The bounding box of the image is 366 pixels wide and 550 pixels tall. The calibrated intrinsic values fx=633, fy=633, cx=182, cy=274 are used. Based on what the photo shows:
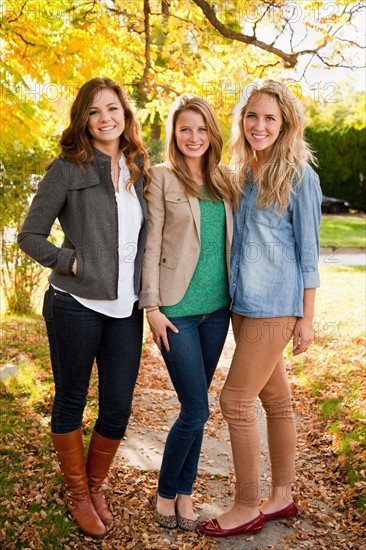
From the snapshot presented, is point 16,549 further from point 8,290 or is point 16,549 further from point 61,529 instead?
point 8,290

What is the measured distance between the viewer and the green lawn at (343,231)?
13.7 meters

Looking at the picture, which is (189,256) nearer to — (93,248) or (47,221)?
(93,248)

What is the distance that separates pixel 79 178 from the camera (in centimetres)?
267

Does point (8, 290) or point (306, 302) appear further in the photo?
point (8, 290)

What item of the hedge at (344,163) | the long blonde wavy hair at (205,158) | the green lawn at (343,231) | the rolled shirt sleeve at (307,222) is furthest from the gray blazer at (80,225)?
the hedge at (344,163)

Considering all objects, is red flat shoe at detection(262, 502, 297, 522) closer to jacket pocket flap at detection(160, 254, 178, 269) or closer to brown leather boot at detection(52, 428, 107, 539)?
brown leather boot at detection(52, 428, 107, 539)

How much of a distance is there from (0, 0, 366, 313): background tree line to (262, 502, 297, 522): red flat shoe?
246cm

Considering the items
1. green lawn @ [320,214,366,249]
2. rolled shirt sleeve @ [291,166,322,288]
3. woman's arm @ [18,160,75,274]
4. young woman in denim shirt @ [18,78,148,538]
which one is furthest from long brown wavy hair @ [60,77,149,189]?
green lawn @ [320,214,366,249]

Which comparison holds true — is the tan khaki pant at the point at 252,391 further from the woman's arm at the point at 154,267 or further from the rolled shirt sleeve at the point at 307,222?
the woman's arm at the point at 154,267

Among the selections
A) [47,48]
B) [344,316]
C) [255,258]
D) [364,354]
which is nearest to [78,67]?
[47,48]

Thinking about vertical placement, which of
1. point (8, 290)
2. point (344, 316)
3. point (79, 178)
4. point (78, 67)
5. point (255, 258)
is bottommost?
point (344, 316)

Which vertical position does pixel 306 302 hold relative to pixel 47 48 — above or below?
below

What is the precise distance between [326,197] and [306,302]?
56.4ft

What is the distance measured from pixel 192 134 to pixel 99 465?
1611 millimetres
